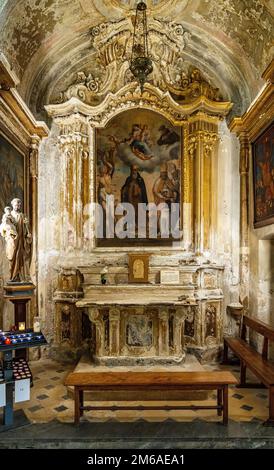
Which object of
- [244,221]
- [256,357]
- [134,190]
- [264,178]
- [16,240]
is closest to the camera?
[256,357]

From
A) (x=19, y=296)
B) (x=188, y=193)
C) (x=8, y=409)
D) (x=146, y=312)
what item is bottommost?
(x=8, y=409)

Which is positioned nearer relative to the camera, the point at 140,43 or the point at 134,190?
the point at 140,43

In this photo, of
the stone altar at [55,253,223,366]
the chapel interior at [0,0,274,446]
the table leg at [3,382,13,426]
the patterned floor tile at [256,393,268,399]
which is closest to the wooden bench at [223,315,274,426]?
the chapel interior at [0,0,274,446]

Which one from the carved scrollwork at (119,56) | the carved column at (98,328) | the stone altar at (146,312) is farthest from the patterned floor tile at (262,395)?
the carved scrollwork at (119,56)

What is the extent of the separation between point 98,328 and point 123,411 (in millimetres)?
1568

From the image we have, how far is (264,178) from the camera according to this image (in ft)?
20.5

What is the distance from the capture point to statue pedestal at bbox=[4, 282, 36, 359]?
5.48 m

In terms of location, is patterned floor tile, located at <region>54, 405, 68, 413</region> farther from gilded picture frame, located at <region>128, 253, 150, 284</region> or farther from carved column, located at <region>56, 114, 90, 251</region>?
carved column, located at <region>56, 114, 90, 251</region>

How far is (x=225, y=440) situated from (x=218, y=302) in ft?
10.3

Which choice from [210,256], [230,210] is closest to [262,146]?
[230,210]

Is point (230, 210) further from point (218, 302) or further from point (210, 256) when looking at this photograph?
point (218, 302)

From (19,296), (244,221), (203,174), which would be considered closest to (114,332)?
(19,296)

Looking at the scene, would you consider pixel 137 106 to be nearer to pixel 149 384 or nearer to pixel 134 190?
pixel 134 190

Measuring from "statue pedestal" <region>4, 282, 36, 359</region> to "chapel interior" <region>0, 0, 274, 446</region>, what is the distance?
73cm
